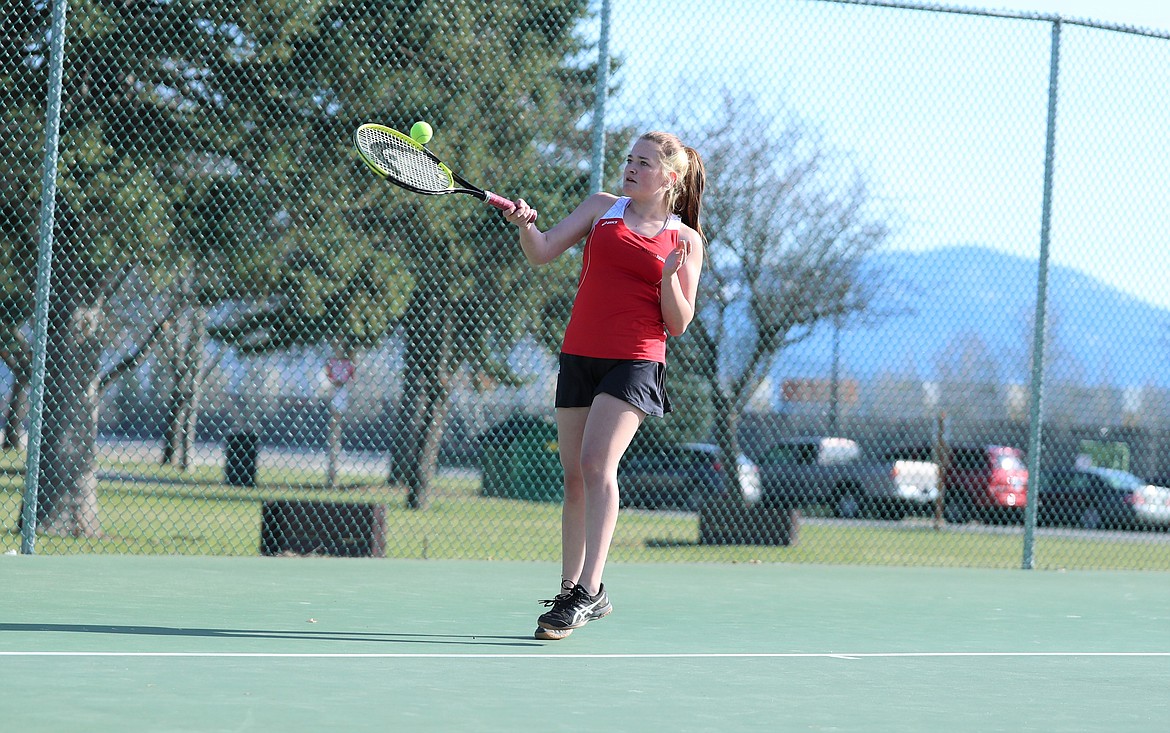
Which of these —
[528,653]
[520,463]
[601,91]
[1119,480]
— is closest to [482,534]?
[520,463]

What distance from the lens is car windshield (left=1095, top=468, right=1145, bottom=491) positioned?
2120cm

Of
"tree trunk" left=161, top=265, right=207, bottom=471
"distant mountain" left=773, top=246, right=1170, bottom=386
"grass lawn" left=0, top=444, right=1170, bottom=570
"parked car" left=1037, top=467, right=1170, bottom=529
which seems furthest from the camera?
"parked car" left=1037, top=467, right=1170, bottom=529

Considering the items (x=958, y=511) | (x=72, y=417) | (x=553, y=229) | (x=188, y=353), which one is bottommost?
(x=958, y=511)

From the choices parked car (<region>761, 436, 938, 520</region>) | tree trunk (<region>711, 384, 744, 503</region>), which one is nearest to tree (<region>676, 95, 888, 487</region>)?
tree trunk (<region>711, 384, 744, 503</region>)

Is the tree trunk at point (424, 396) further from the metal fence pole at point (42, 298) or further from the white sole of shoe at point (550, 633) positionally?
the white sole of shoe at point (550, 633)

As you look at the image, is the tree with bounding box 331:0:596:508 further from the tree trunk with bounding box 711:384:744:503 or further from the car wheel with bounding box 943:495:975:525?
the car wheel with bounding box 943:495:975:525

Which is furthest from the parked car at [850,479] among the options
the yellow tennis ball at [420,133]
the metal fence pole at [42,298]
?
the yellow tennis ball at [420,133]

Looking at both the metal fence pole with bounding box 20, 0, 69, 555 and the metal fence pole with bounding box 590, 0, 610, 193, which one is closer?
the metal fence pole with bounding box 20, 0, 69, 555

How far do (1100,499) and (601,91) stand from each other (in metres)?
15.2

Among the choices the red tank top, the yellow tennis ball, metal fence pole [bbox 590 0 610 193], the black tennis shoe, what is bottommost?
the black tennis shoe

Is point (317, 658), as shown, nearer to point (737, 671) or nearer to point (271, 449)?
point (737, 671)

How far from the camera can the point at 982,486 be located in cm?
1959

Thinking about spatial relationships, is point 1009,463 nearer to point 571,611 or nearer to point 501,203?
point 571,611

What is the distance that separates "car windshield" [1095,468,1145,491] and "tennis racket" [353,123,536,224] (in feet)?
58.7
